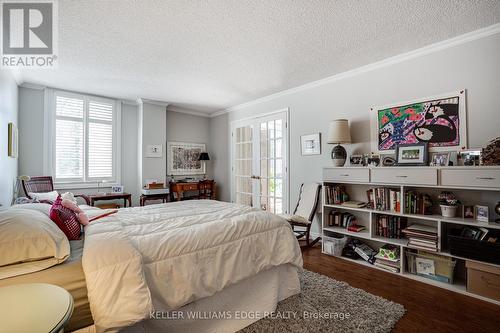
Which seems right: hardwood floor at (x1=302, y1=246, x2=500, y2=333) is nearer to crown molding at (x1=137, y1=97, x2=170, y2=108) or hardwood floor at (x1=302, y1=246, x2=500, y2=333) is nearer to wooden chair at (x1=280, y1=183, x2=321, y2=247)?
wooden chair at (x1=280, y1=183, x2=321, y2=247)

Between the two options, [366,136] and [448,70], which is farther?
[366,136]

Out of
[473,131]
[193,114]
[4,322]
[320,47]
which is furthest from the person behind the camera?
[193,114]

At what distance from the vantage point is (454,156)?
248cm

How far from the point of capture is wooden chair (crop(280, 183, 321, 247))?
3.45m

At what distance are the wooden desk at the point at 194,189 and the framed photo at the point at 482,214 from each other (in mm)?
4425

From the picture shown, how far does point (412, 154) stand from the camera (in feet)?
8.88

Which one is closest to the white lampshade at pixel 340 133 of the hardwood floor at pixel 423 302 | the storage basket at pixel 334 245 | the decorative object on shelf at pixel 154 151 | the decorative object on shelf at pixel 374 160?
the decorative object on shelf at pixel 374 160

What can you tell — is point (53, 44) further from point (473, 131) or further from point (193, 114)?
point (473, 131)

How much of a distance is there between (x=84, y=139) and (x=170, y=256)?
4.05 metres

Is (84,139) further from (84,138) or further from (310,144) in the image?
(310,144)

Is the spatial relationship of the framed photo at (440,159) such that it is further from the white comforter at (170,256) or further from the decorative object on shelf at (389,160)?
the white comforter at (170,256)

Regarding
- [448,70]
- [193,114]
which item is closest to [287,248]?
[448,70]

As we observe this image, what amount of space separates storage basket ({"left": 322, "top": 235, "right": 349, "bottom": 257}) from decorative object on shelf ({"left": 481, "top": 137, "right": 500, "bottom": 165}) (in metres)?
1.71

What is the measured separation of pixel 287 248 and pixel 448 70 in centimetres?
261
